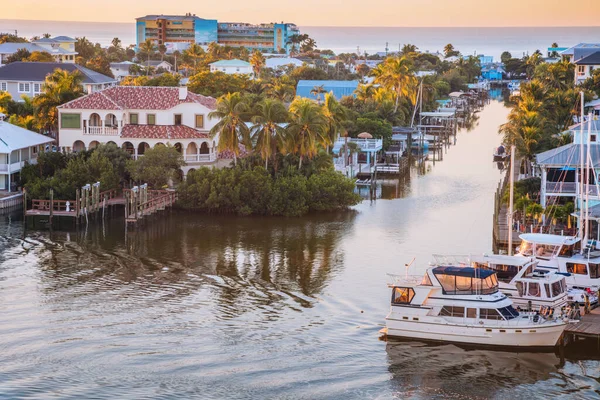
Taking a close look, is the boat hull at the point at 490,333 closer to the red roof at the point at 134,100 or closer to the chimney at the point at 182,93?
the red roof at the point at 134,100

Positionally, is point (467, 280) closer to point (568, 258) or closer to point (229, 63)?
point (568, 258)

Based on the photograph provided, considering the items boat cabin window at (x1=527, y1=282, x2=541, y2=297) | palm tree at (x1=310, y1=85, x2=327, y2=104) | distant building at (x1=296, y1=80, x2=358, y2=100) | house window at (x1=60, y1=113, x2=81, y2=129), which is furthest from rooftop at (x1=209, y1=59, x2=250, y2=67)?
boat cabin window at (x1=527, y1=282, x2=541, y2=297)

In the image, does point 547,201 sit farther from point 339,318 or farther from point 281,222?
point 339,318

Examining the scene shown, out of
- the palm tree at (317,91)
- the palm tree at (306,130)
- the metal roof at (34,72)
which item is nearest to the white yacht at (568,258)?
the palm tree at (306,130)

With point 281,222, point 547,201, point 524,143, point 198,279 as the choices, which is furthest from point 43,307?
point 524,143

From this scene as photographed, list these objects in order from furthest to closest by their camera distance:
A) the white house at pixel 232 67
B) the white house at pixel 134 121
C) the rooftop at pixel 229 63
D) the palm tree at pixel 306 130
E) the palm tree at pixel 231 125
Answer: the rooftop at pixel 229 63, the white house at pixel 232 67, the white house at pixel 134 121, the palm tree at pixel 306 130, the palm tree at pixel 231 125

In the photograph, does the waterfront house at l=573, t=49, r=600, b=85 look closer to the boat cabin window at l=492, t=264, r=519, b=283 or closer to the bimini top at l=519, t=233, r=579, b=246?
the bimini top at l=519, t=233, r=579, b=246
